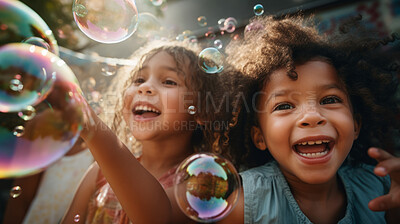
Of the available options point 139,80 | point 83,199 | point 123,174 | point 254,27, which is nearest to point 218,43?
point 254,27

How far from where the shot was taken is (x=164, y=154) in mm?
1575

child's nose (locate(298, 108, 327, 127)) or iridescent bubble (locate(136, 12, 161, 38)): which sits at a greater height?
iridescent bubble (locate(136, 12, 161, 38))

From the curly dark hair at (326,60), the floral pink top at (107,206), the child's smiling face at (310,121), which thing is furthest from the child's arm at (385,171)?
the floral pink top at (107,206)

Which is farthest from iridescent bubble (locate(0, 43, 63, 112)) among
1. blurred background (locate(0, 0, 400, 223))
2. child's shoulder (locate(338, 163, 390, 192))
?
child's shoulder (locate(338, 163, 390, 192))

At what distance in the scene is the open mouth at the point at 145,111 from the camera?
1418 mm

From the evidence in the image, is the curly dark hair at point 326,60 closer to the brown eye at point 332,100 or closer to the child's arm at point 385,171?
the brown eye at point 332,100

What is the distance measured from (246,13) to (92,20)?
247cm

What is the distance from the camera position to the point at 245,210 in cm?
123

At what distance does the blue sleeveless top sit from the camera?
121 centimetres

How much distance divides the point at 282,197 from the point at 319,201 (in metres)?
0.17

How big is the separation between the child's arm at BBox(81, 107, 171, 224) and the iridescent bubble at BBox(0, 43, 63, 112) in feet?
0.64

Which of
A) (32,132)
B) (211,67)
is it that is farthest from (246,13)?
(32,132)

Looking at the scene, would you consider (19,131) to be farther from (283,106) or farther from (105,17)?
(283,106)

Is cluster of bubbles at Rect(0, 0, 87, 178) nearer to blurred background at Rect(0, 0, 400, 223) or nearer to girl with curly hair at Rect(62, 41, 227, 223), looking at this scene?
girl with curly hair at Rect(62, 41, 227, 223)
